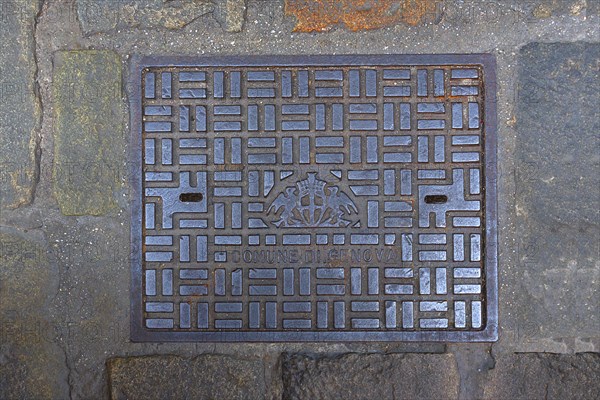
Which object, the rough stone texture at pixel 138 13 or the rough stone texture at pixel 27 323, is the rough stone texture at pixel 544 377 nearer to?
the rough stone texture at pixel 27 323

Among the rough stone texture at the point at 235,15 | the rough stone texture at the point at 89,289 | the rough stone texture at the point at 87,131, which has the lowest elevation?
→ the rough stone texture at the point at 89,289

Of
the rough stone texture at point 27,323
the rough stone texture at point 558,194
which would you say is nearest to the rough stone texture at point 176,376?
the rough stone texture at point 27,323

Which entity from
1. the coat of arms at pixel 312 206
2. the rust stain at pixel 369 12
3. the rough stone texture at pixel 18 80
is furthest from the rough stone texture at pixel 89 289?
the rust stain at pixel 369 12

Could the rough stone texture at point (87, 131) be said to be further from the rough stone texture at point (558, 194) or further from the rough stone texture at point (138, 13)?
the rough stone texture at point (558, 194)

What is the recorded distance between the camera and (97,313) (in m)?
2.35

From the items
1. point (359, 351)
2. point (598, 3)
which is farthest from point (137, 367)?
point (598, 3)

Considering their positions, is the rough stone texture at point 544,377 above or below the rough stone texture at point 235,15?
below

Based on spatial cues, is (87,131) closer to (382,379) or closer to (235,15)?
(235,15)

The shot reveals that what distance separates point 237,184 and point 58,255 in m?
0.77

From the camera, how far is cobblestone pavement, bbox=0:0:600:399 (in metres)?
2.31

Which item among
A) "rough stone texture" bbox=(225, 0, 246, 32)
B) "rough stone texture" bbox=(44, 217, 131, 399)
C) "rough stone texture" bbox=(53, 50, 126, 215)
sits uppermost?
"rough stone texture" bbox=(225, 0, 246, 32)

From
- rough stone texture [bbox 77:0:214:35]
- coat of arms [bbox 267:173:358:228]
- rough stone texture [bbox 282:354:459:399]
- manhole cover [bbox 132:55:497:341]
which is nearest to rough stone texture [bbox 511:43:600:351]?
manhole cover [bbox 132:55:497:341]

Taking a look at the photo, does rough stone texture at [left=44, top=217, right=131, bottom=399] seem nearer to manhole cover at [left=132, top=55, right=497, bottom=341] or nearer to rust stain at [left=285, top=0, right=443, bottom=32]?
manhole cover at [left=132, top=55, right=497, bottom=341]

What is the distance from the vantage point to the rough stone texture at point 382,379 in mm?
2318
